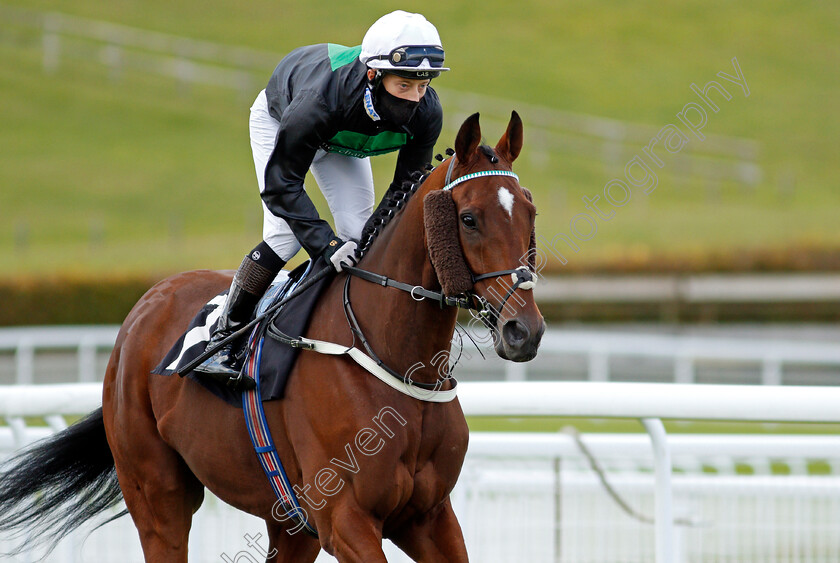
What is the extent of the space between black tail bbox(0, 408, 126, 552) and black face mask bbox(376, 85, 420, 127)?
1.94 m

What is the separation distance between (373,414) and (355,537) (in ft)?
1.18

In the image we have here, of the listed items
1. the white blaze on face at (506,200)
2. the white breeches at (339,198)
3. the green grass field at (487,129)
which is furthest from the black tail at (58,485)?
the green grass field at (487,129)

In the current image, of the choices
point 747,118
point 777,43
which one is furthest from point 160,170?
point 777,43

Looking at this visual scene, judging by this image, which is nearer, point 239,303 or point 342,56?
point 342,56

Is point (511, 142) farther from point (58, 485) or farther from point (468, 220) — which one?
point (58, 485)

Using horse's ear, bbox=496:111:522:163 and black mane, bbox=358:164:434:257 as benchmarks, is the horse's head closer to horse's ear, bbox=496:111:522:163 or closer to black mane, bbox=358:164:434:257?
horse's ear, bbox=496:111:522:163

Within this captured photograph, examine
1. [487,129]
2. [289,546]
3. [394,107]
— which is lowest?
[289,546]

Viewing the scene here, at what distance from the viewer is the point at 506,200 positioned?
2963 millimetres

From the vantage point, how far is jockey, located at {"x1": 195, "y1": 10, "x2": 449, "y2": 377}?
333 cm

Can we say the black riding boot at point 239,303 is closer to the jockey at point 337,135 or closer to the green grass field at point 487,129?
the jockey at point 337,135

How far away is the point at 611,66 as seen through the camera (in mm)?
40031

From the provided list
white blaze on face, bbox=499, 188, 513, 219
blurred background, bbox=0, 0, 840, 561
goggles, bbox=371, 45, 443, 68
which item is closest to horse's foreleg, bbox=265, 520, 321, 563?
white blaze on face, bbox=499, 188, 513, 219

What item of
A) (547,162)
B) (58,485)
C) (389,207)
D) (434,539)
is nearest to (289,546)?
(434,539)

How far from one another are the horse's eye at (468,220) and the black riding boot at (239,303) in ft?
3.14
